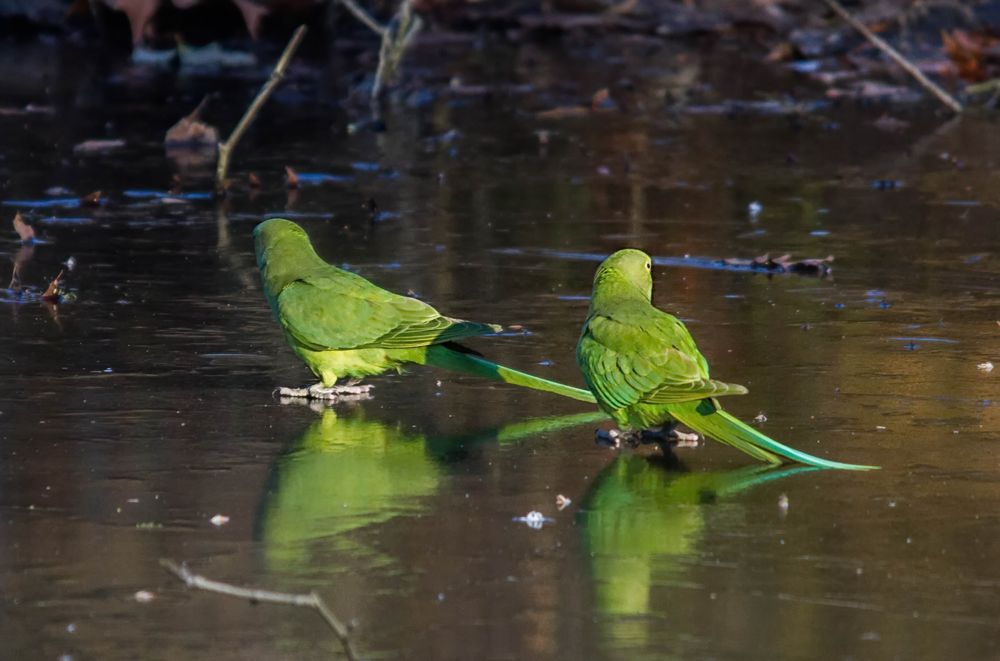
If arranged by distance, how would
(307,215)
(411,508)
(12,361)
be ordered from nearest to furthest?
(411,508) → (12,361) → (307,215)

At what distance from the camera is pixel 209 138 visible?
13.2 metres

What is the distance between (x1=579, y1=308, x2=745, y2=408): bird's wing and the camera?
5.69m

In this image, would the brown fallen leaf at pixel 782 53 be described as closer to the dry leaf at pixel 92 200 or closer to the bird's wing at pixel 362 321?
the dry leaf at pixel 92 200

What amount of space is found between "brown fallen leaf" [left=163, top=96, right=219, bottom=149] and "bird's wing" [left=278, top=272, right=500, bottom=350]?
6.63m

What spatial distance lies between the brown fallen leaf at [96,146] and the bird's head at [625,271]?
280 inches

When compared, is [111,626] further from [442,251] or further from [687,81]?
[687,81]

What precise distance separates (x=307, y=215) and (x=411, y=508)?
547 cm

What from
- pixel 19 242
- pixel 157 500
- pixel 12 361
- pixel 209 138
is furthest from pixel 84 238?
pixel 157 500

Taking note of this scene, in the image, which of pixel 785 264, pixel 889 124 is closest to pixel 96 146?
pixel 785 264

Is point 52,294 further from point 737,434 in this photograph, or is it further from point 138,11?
point 138,11

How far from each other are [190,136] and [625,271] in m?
7.44

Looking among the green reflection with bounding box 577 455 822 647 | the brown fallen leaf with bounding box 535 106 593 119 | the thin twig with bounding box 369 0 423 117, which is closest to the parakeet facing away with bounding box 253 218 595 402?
the green reflection with bounding box 577 455 822 647

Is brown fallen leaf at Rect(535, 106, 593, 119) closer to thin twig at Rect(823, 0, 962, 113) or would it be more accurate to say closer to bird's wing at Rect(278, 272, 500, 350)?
thin twig at Rect(823, 0, 962, 113)

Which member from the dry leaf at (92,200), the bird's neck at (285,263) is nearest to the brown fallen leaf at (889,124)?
the dry leaf at (92,200)
